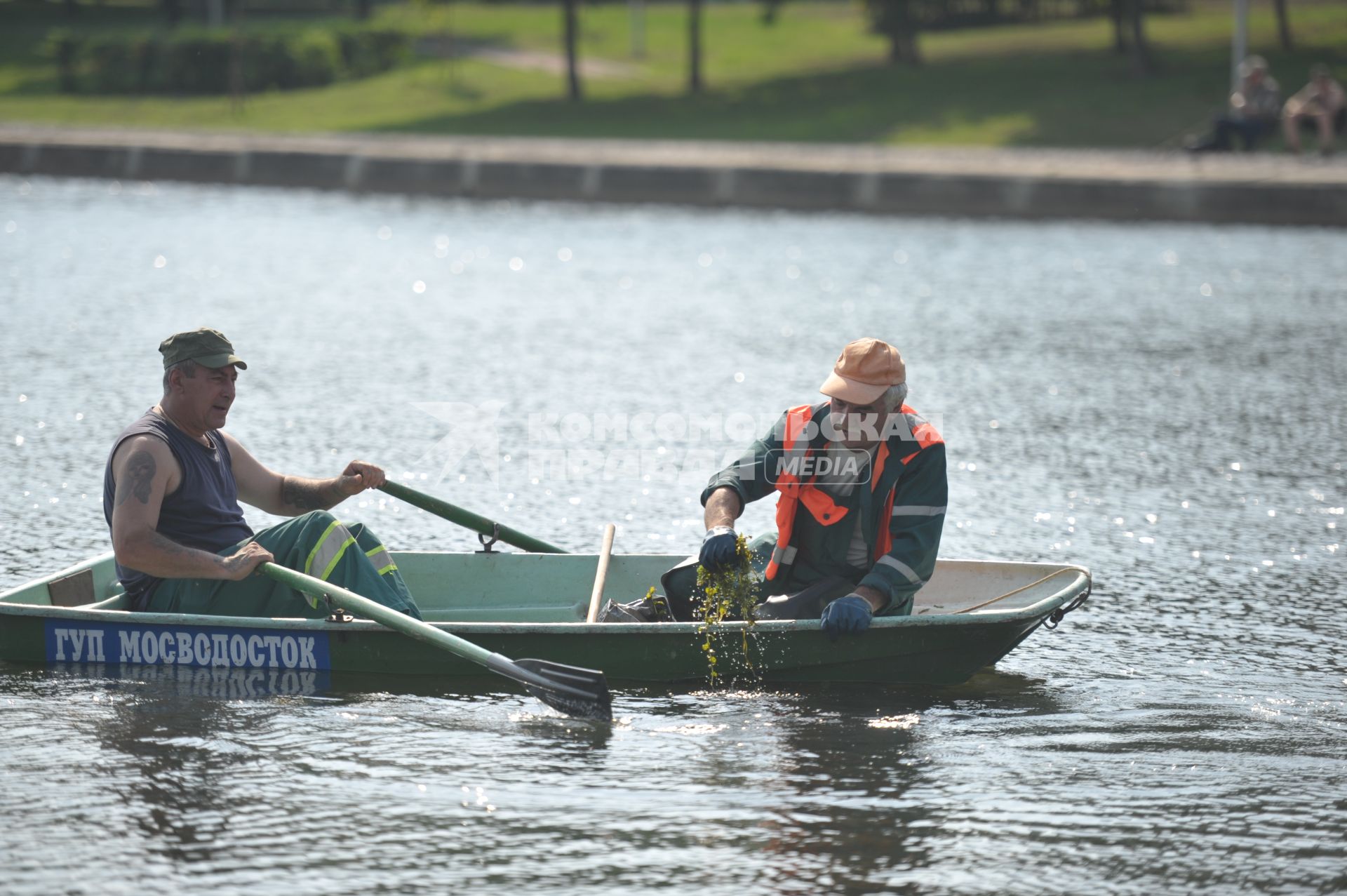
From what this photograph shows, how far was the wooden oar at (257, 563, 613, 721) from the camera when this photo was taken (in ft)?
23.6

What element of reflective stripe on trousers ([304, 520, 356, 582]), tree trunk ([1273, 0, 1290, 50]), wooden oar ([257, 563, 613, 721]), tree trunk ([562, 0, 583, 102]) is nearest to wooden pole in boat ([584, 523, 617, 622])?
wooden oar ([257, 563, 613, 721])

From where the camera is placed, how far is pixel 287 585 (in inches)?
299

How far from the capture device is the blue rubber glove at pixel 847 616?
23.5 feet

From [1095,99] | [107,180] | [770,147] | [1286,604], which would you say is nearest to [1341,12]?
[1095,99]

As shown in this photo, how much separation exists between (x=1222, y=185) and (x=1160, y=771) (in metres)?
20.0

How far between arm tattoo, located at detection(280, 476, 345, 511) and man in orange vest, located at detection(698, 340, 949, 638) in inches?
66.5

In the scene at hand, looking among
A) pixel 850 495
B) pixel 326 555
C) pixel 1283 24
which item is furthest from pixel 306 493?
pixel 1283 24

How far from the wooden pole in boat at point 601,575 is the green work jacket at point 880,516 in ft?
2.30

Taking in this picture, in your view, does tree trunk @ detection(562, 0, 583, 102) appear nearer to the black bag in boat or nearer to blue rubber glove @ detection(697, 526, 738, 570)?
the black bag in boat

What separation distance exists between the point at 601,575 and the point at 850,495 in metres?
1.34

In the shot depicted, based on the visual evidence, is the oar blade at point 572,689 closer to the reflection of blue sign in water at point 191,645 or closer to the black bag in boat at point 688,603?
the black bag in boat at point 688,603

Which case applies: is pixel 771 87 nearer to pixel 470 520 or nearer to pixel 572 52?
pixel 572 52

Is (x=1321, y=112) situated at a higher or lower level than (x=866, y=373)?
higher

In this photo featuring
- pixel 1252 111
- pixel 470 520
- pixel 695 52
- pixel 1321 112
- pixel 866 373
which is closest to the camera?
pixel 866 373
